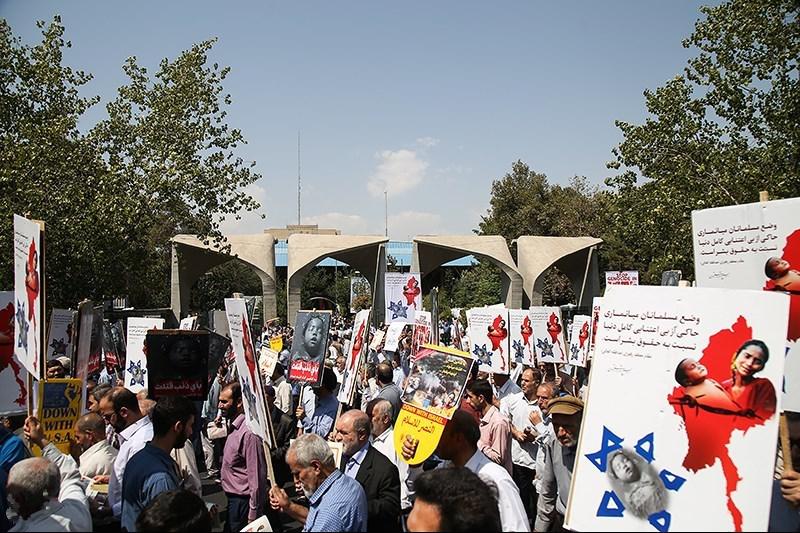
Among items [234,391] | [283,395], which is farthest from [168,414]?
[283,395]

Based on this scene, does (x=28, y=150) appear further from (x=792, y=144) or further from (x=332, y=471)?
(x=792, y=144)

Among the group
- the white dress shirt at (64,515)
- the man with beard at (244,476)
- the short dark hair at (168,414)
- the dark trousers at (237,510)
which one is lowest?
the dark trousers at (237,510)

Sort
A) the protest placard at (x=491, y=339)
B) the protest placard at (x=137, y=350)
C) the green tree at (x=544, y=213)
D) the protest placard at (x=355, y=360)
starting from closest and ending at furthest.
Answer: the protest placard at (x=355, y=360) → the protest placard at (x=491, y=339) → the protest placard at (x=137, y=350) → the green tree at (x=544, y=213)

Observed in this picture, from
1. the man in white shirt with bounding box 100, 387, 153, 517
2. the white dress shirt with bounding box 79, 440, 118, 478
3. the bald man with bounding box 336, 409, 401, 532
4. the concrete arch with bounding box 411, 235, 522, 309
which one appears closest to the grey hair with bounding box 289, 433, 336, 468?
the bald man with bounding box 336, 409, 401, 532

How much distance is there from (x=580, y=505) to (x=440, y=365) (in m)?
2.13

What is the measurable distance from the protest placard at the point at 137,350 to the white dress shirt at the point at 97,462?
437 centimetres

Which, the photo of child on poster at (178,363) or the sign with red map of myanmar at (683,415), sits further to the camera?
the photo of child on poster at (178,363)

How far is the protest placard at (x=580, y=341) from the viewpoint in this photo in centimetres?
1262

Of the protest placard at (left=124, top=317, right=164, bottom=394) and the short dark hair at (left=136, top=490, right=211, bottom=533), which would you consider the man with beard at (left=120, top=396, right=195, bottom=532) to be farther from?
the protest placard at (left=124, top=317, right=164, bottom=394)

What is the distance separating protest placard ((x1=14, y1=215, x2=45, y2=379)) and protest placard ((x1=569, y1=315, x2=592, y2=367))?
339 inches

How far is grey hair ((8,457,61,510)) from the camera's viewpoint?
13.1ft

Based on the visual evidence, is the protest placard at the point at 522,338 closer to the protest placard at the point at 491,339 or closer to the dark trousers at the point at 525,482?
the protest placard at the point at 491,339

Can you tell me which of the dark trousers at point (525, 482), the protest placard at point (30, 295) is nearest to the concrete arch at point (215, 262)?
the dark trousers at point (525, 482)

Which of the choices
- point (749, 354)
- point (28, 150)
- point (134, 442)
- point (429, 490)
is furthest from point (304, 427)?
point (28, 150)
